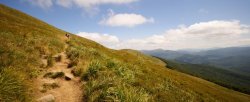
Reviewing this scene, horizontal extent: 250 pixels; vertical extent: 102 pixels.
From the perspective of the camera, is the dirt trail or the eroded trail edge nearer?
the eroded trail edge

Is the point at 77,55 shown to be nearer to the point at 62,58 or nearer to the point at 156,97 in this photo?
the point at 62,58

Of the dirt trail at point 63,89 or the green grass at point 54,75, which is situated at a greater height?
the green grass at point 54,75

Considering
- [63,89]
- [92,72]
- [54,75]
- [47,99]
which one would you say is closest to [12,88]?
[47,99]

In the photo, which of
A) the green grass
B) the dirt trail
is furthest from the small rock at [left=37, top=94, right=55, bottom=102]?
the green grass

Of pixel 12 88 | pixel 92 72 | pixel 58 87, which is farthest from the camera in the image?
pixel 92 72

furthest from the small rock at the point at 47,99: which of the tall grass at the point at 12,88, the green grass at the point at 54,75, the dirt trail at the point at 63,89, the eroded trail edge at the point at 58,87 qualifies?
the green grass at the point at 54,75

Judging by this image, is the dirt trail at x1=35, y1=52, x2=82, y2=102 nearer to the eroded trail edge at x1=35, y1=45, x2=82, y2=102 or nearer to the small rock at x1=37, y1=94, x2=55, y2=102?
the eroded trail edge at x1=35, y1=45, x2=82, y2=102

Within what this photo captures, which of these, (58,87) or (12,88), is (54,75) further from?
(12,88)

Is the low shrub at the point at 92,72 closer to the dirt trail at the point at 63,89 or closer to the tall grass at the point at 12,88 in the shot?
the dirt trail at the point at 63,89

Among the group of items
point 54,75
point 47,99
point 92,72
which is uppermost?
point 92,72

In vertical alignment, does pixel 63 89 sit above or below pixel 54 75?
below

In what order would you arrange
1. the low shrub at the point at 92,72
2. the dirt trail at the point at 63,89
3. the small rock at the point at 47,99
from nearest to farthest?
the small rock at the point at 47,99 < the dirt trail at the point at 63,89 < the low shrub at the point at 92,72

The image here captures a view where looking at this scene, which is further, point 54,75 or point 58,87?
point 54,75

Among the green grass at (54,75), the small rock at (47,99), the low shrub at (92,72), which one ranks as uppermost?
the low shrub at (92,72)
